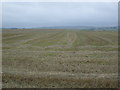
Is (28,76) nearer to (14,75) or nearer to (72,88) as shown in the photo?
(14,75)

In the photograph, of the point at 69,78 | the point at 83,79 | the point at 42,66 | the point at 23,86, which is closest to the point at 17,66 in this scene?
the point at 42,66

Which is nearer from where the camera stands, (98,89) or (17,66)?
(98,89)

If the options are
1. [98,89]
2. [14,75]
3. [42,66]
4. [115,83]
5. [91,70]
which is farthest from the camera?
[42,66]

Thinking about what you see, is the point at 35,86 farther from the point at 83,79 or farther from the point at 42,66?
the point at 42,66

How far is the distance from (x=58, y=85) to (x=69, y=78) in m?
0.93

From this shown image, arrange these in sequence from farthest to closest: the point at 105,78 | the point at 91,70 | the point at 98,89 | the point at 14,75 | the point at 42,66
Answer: the point at 42,66 < the point at 91,70 < the point at 14,75 < the point at 105,78 < the point at 98,89

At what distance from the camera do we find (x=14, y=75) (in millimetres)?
7754

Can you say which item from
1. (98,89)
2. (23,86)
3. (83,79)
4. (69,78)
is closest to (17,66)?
(23,86)

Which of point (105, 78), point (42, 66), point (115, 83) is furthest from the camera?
point (42, 66)

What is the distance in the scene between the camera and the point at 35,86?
645 centimetres

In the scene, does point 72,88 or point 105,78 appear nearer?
point 72,88

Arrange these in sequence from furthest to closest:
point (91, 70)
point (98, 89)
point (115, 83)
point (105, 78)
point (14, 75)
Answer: point (91, 70) → point (14, 75) → point (105, 78) → point (115, 83) → point (98, 89)

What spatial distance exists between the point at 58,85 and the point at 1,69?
454 centimetres

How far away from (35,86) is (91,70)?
3.84m
